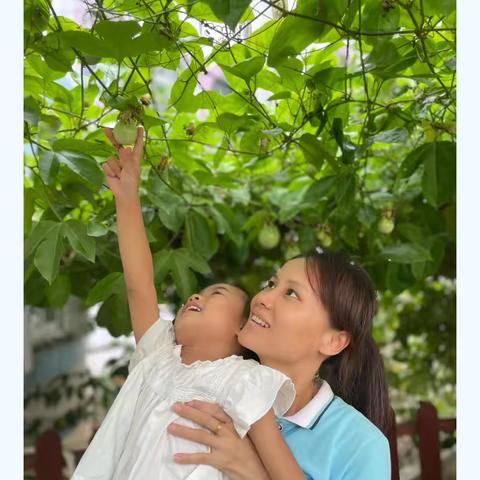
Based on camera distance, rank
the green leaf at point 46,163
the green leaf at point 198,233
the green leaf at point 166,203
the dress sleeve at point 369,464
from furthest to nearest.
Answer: the green leaf at point 198,233 < the green leaf at point 166,203 < the green leaf at point 46,163 < the dress sleeve at point 369,464

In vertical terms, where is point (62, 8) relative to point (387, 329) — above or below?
above

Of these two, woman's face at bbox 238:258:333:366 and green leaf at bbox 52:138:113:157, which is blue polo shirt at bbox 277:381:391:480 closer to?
woman's face at bbox 238:258:333:366

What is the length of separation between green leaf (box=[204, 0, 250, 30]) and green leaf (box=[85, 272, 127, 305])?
538mm

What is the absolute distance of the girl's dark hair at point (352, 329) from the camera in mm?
867

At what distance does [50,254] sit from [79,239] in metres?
0.04

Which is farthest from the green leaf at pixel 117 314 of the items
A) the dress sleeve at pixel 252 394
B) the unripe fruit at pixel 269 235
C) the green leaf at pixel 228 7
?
the green leaf at pixel 228 7

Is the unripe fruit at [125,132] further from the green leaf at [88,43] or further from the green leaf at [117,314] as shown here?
the green leaf at [117,314]

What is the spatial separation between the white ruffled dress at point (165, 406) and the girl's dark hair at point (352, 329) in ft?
0.43

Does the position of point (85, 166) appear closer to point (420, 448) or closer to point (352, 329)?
point (352, 329)
